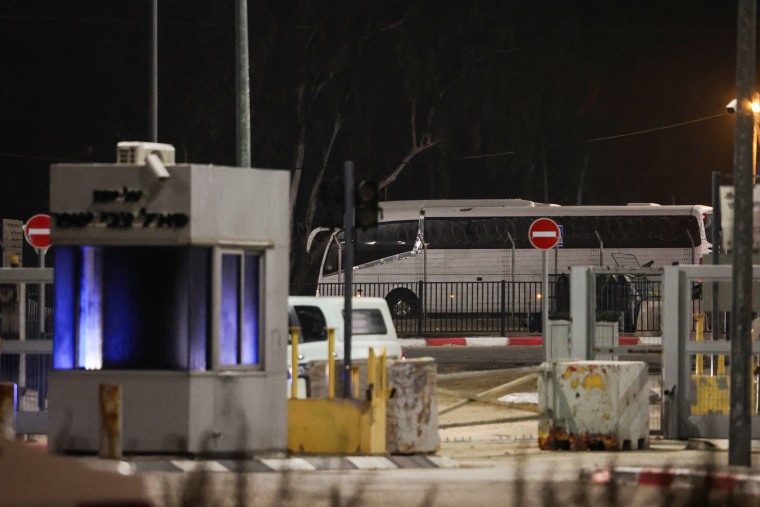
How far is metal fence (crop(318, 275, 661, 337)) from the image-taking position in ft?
129

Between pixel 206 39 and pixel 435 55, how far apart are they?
710 centimetres

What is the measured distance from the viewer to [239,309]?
1486cm

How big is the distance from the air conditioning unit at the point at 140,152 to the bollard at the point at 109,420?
2.21 m

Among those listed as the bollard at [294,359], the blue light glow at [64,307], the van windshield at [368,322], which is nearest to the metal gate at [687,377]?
the van windshield at [368,322]

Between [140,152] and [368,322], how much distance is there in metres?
5.59

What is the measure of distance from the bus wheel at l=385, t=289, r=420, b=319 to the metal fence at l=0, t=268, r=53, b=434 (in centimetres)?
2659

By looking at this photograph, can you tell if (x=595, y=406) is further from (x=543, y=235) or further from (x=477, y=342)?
(x=477, y=342)

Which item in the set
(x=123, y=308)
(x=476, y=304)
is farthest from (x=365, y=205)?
(x=476, y=304)

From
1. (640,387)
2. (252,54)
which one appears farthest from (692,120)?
(640,387)

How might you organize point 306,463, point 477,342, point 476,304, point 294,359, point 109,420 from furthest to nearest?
point 476,304
point 477,342
point 294,359
point 306,463
point 109,420

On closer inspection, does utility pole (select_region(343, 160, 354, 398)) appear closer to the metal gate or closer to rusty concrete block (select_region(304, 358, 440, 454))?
rusty concrete block (select_region(304, 358, 440, 454))

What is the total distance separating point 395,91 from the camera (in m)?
52.3

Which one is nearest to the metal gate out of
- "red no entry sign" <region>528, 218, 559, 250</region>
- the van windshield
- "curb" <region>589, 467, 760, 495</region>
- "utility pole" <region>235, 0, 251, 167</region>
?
"curb" <region>589, 467, 760, 495</region>

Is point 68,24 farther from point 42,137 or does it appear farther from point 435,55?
point 435,55
